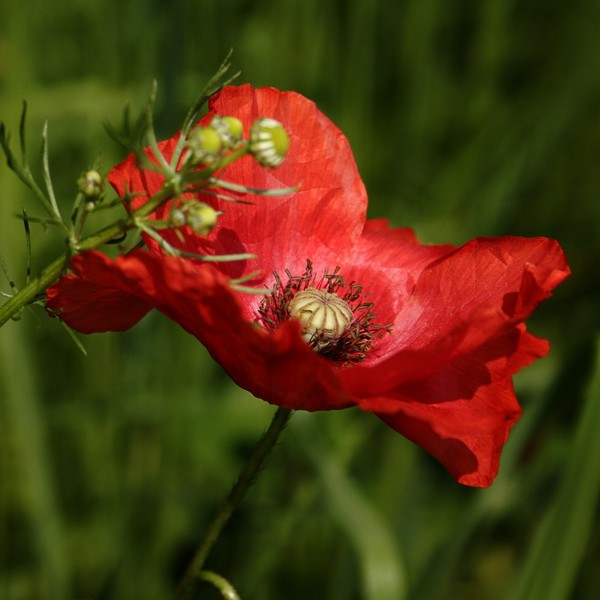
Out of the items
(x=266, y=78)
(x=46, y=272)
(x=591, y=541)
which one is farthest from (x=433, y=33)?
(x=46, y=272)

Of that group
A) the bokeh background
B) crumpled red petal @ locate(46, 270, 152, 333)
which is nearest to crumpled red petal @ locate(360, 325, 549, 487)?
crumpled red petal @ locate(46, 270, 152, 333)

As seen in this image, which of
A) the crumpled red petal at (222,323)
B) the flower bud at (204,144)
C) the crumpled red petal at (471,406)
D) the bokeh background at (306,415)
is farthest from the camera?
the bokeh background at (306,415)

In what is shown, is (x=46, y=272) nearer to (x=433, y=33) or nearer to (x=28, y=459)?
(x=28, y=459)

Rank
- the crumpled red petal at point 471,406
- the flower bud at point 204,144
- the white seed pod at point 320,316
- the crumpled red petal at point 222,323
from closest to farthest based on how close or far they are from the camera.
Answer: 1. the flower bud at point 204,144
2. the crumpled red petal at point 222,323
3. the crumpled red petal at point 471,406
4. the white seed pod at point 320,316

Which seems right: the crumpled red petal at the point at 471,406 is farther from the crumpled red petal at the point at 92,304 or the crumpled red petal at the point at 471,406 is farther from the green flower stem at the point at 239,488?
the crumpled red petal at the point at 92,304

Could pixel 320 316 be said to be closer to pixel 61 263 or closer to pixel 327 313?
pixel 327 313

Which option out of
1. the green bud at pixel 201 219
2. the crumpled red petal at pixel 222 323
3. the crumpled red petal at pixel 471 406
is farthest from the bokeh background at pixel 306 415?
the green bud at pixel 201 219
